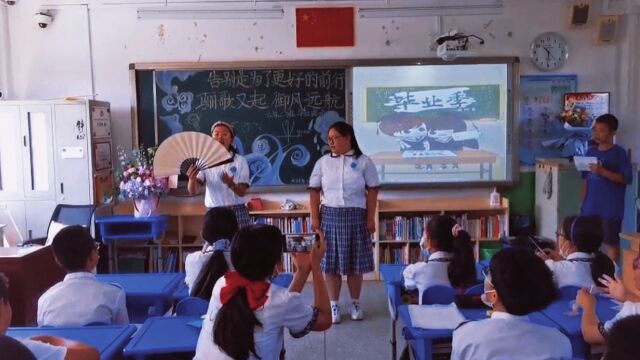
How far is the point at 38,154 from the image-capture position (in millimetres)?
5430

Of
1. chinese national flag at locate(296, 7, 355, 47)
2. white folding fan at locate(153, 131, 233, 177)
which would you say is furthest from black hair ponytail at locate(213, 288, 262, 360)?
chinese national flag at locate(296, 7, 355, 47)

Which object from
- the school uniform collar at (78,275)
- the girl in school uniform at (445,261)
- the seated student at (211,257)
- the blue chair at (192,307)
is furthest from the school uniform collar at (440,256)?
the school uniform collar at (78,275)

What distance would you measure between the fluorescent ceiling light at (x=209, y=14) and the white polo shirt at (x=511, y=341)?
4.56 meters

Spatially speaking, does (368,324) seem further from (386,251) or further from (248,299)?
(248,299)

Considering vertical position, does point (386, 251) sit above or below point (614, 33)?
below

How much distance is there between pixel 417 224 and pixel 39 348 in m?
4.46

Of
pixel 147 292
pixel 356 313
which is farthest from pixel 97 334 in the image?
pixel 356 313

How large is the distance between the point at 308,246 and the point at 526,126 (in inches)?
158

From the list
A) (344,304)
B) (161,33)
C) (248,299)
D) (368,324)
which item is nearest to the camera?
(248,299)

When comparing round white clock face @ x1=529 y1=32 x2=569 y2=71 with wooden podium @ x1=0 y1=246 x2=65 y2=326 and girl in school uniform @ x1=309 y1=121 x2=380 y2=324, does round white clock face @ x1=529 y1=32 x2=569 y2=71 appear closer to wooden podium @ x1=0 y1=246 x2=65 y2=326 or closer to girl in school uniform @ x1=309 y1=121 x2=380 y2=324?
girl in school uniform @ x1=309 y1=121 x2=380 y2=324

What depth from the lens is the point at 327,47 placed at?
5.82 meters

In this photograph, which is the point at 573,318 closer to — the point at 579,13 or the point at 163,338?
the point at 163,338

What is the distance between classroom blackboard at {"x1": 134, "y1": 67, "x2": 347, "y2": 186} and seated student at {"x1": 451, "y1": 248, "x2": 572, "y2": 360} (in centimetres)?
418

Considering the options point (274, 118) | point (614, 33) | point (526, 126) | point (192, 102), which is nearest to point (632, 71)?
point (614, 33)
